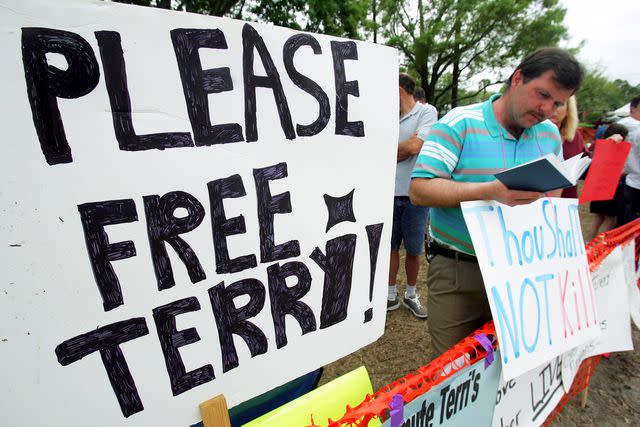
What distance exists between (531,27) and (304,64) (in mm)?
21759

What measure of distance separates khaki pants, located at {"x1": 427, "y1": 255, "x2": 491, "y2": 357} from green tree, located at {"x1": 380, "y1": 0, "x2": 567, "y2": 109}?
19082 mm

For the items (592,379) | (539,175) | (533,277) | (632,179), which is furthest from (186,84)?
(632,179)

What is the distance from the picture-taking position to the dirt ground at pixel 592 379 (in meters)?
1.98

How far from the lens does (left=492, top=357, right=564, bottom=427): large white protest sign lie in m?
1.15

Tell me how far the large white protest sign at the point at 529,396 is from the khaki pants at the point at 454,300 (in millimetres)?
275

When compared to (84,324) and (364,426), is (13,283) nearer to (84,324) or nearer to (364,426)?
(84,324)

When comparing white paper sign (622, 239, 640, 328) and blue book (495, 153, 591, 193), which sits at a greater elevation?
blue book (495, 153, 591, 193)

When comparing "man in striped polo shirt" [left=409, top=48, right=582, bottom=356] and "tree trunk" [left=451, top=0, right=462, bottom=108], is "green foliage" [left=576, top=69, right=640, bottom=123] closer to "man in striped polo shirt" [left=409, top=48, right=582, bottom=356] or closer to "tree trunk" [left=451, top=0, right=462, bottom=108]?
"tree trunk" [left=451, top=0, right=462, bottom=108]

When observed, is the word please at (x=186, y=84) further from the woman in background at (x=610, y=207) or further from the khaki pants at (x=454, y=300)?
the woman in background at (x=610, y=207)

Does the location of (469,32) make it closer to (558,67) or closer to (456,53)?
(456,53)

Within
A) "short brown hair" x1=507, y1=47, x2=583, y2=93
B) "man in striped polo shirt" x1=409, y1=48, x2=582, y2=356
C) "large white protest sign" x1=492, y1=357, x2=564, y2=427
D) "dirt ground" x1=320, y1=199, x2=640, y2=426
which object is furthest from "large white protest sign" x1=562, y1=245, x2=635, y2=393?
"short brown hair" x1=507, y1=47, x2=583, y2=93

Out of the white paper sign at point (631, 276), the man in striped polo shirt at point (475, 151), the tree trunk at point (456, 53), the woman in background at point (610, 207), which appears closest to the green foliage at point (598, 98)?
the tree trunk at point (456, 53)

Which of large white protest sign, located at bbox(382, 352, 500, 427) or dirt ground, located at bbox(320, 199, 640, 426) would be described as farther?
dirt ground, located at bbox(320, 199, 640, 426)

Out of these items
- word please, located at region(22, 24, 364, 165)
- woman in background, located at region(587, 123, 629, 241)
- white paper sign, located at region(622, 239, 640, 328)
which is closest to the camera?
word please, located at region(22, 24, 364, 165)
